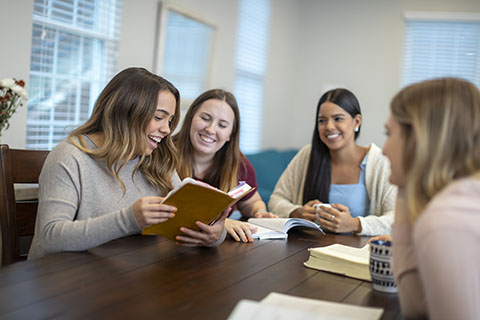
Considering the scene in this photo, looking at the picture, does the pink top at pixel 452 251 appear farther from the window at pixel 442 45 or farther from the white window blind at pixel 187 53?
the window at pixel 442 45

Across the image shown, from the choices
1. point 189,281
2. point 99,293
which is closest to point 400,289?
point 189,281

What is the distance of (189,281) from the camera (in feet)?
3.75

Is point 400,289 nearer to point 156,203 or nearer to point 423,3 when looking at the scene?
point 156,203

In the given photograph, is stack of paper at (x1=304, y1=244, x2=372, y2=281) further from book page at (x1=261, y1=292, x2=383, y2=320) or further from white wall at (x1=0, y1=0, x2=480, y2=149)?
white wall at (x1=0, y1=0, x2=480, y2=149)

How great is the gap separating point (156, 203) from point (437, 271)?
0.81 m

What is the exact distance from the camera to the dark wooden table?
3.10 feet

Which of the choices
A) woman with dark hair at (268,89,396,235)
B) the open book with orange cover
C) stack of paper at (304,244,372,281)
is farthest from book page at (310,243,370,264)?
woman with dark hair at (268,89,396,235)

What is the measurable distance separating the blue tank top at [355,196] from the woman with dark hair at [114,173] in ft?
2.85

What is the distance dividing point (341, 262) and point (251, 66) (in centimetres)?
368

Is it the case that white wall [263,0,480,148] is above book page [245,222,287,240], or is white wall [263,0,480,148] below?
above

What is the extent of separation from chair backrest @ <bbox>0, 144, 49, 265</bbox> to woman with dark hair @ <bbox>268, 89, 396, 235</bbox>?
1094mm

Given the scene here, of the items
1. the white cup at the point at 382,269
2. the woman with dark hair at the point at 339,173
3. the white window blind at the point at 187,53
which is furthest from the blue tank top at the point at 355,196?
the white window blind at the point at 187,53

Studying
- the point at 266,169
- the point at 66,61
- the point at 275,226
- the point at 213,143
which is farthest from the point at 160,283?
the point at 266,169

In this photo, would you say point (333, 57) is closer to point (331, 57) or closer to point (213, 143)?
point (331, 57)
